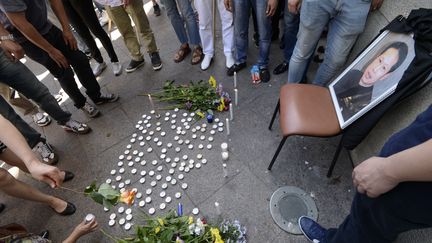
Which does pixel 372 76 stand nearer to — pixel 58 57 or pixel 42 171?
pixel 42 171

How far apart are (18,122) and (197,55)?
6.94ft

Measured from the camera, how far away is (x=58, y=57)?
2432 mm

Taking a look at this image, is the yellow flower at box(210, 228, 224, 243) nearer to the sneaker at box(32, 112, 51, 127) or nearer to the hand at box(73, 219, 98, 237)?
the hand at box(73, 219, 98, 237)

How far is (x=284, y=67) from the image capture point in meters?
3.17

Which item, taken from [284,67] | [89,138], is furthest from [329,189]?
[89,138]

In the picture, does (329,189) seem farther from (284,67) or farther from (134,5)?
(134,5)

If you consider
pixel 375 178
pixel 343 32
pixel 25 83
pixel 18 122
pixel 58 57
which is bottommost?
pixel 18 122

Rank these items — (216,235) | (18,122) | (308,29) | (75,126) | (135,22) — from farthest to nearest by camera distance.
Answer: (135,22) → (75,126) → (18,122) → (308,29) → (216,235)

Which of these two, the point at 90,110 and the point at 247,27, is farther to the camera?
the point at 90,110

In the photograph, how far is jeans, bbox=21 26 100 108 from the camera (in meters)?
2.41

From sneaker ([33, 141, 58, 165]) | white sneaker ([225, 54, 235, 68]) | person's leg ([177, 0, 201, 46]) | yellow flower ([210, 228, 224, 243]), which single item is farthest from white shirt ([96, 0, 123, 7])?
yellow flower ([210, 228, 224, 243])

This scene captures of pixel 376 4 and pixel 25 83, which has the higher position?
pixel 376 4

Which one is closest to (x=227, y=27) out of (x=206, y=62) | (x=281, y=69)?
(x=206, y=62)

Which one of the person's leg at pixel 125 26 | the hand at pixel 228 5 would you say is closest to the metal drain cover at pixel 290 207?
the hand at pixel 228 5
